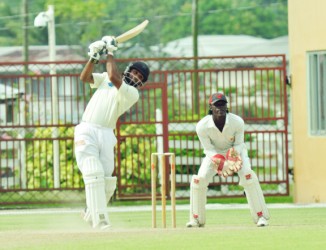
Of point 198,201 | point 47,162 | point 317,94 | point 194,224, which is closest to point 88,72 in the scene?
point 198,201

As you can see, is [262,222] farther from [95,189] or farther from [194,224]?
[95,189]

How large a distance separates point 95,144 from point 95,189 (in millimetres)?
618

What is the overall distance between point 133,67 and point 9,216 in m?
6.21

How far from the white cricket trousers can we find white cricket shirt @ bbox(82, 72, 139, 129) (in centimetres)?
9

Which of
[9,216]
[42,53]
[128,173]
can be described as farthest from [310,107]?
[42,53]

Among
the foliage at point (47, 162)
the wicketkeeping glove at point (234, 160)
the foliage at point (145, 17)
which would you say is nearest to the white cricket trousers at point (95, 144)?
the wicketkeeping glove at point (234, 160)

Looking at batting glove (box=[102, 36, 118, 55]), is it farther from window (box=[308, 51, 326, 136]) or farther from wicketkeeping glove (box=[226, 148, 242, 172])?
window (box=[308, 51, 326, 136])

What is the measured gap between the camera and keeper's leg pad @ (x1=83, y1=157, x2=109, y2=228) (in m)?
19.9

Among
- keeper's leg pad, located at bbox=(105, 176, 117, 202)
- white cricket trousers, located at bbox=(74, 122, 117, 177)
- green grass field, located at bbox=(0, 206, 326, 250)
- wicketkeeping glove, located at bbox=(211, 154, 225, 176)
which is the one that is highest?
white cricket trousers, located at bbox=(74, 122, 117, 177)

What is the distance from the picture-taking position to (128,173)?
28938 millimetres

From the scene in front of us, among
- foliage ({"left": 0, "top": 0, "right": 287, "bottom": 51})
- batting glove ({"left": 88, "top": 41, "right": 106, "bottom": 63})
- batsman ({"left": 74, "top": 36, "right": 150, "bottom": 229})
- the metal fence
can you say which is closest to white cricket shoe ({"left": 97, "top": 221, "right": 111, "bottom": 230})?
batsman ({"left": 74, "top": 36, "right": 150, "bottom": 229})

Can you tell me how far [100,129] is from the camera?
793 inches

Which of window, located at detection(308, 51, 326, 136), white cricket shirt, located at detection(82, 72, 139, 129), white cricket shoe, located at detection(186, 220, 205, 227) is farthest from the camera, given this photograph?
window, located at detection(308, 51, 326, 136)

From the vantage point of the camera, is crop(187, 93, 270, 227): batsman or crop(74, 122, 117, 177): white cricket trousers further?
crop(187, 93, 270, 227): batsman
